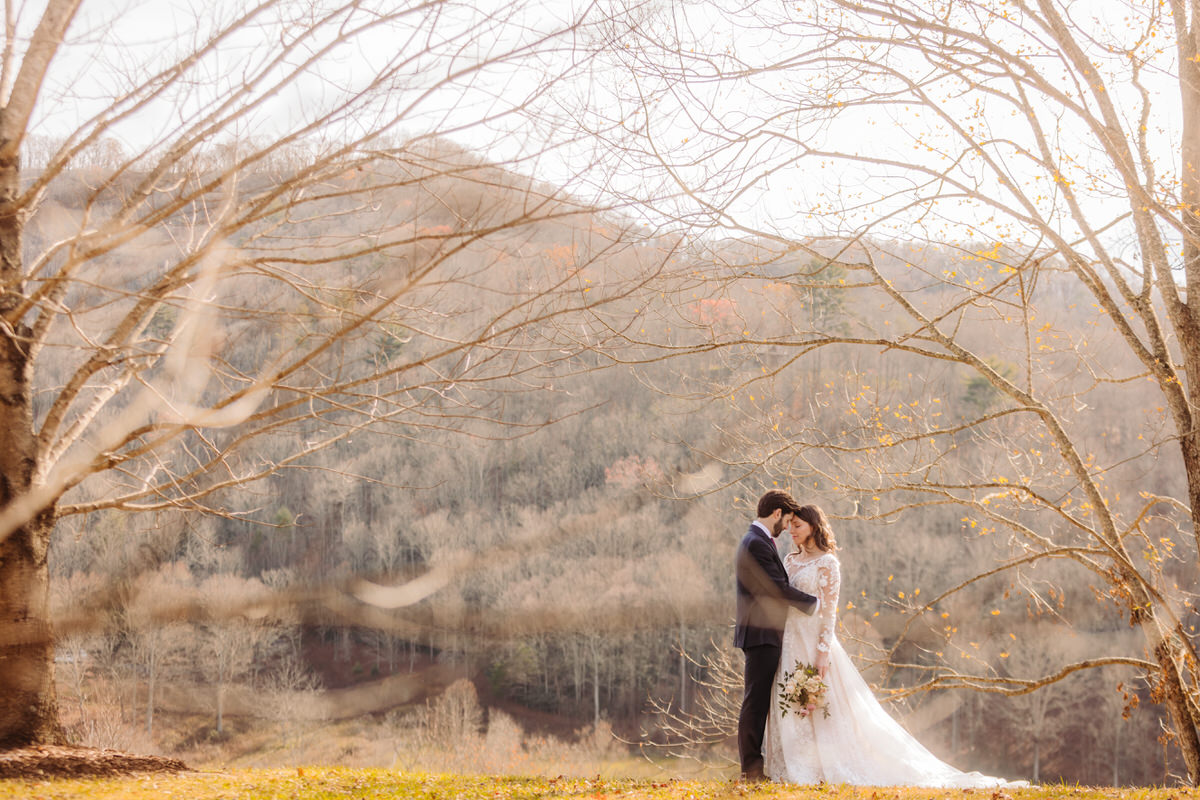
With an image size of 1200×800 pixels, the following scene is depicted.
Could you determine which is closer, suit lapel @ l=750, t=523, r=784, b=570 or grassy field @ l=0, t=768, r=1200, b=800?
grassy field @ l=0, t=768, r=1200, b=800

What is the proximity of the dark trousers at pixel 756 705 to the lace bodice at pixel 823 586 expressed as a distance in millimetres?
273

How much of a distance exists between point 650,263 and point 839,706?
2.76 m

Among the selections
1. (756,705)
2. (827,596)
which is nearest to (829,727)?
(756,705)

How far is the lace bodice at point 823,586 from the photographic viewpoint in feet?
14.3

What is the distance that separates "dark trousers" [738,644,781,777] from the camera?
4.36m

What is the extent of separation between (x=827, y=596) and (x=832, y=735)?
76cm

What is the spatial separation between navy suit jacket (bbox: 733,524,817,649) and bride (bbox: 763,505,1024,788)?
134 millimetres

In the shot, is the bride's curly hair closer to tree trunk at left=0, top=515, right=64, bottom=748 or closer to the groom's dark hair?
the groom's dark hair

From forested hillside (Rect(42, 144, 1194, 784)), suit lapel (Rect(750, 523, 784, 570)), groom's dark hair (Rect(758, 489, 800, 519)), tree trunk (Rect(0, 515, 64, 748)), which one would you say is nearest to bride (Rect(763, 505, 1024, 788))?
groom's dark hair (Rect(758, 489, 800, 519))

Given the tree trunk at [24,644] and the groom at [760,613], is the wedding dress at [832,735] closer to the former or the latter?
the groom at [760,613]

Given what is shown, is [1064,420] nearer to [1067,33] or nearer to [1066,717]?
[1067,33]

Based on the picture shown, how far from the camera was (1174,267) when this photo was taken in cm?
488

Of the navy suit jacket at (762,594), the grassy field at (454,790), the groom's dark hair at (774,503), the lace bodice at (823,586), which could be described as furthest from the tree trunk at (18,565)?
the lace bodice at (823,586)

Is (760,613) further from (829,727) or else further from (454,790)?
(454,790)
